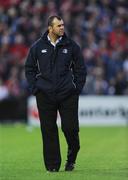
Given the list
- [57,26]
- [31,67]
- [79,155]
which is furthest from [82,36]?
[57,26]

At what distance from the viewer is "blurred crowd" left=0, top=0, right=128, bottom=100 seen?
27.4 meters

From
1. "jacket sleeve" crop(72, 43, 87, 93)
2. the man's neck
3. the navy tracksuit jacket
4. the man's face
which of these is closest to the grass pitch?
the navy tracksuit jacket

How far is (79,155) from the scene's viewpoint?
1566cm

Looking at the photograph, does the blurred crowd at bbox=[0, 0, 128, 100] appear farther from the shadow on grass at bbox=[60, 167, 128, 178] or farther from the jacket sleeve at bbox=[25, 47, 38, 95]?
the jacket sleeve at bbox=[25, 47, 38, 95]

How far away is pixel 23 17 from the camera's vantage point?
103 ft

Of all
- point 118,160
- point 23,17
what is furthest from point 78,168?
point 23,17

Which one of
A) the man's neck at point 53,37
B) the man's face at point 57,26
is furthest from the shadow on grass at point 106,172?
the man's face at point 57,26

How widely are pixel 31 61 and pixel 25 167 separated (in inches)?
82.8

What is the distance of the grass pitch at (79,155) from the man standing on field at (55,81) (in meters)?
0.62

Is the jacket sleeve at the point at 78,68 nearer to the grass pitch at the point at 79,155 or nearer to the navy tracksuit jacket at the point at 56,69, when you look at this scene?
the navy tracksuit jacket at the point at 56,69

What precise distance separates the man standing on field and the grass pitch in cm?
62

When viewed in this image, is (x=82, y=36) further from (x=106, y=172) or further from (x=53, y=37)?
(x=106, y=172)

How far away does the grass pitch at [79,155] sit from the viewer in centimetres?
1147

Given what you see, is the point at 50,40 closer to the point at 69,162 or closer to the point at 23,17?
the point at 69,162
